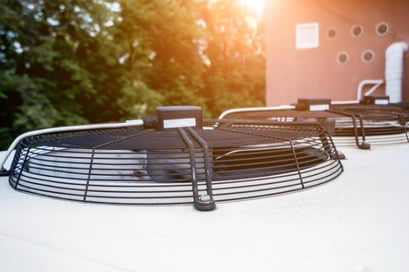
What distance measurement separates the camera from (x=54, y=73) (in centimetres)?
741

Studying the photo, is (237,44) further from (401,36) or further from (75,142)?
(75,142)

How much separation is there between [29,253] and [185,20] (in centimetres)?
1039

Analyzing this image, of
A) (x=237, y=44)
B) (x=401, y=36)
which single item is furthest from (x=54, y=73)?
(x=237, y=44)

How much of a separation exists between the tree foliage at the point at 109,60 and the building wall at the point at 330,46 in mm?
3542

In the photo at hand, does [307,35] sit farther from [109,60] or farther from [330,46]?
[109,60]

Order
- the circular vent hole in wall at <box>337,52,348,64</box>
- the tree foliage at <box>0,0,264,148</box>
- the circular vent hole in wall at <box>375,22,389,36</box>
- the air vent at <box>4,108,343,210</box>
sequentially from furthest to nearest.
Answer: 1. the tree foliage at <box>0,0,264,148</box>
2. the circular vent hole in wall at <box>337,52,348,64</box>
3. the circular vent hole in wall at <box>375,22,389,36</box>
4. the air vent at <box>4,108,343,210</box>

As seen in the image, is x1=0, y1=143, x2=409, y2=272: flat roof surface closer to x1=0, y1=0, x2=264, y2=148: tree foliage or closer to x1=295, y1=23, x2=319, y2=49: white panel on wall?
x1=295, y1=23, x2=319, y2=49: white panel on wall

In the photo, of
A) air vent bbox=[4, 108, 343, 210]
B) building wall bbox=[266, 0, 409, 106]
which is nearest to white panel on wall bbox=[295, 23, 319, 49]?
building wall bbox=[266, 0, 409, 106]

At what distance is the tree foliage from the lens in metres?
6.64

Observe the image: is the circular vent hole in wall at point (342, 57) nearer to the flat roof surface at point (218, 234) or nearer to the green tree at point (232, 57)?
the flat roof surface at point (218, 234)

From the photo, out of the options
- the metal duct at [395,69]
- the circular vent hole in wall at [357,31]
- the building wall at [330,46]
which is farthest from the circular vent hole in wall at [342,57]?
the metal duct at [395,69]

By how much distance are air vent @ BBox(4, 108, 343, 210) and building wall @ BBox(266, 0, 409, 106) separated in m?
5.09

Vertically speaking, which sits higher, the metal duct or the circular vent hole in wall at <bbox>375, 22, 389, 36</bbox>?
the circular vent hole in wall at <bbox>375, 22, 389, 36</bbox>

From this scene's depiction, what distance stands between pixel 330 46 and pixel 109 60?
4845mm
